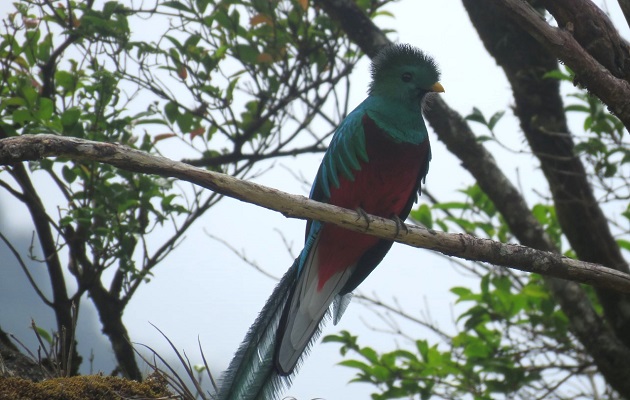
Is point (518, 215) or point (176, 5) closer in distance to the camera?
point (176, 5)

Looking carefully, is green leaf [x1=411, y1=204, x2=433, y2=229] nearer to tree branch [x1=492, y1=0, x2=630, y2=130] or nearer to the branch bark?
the branch bark

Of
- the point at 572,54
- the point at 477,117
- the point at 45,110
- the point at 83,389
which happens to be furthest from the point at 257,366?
the point at 477,117

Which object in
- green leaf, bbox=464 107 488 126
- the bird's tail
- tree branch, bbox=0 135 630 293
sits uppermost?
green leaf, bbox=464 107 488 126

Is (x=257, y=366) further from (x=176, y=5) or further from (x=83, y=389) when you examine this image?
(x=176, y=5)

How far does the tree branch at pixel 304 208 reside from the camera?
2070 mm

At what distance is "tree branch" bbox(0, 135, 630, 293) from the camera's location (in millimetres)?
2070

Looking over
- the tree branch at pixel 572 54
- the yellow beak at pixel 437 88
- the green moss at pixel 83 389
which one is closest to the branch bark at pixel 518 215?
the yellow beak at pixel 437 88

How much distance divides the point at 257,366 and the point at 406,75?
140 cm

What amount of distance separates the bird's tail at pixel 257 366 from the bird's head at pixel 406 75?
1028mm

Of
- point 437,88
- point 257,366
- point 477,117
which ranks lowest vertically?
point 257,366

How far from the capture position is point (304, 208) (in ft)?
7.79

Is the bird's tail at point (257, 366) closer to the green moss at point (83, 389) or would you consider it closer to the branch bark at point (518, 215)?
the green moss at point (83, 389)

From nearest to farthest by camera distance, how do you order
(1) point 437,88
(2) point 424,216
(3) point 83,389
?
(3) point 83,389 < (1) point 437,88 < (2) point 424,216

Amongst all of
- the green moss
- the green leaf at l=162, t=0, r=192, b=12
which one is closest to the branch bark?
the green leaf at l=162, t=0, r=192, b=12
